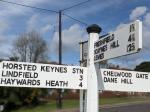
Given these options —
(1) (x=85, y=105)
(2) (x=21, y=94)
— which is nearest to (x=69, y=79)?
(1) (x=85, y=105)

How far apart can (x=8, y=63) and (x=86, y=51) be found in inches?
47.2

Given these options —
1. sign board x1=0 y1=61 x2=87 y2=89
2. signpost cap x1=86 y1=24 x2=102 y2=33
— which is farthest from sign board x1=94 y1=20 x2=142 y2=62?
sign board x1=0 y1=61 x2=87 y2=89

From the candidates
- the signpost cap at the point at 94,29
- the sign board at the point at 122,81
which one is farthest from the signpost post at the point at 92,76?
the sign board at the point at 122,81

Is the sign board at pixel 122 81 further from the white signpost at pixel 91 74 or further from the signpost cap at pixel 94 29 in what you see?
the signpost cap at pixel 94 29

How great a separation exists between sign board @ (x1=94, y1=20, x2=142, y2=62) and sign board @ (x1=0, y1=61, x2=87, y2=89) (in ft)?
1.22

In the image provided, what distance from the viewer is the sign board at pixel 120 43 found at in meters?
4.90

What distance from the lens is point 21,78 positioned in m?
5.47

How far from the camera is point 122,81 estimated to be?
6.07 metres

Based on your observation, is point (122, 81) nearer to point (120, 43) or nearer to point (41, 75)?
point (120, 43)

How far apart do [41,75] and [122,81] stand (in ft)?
4.01

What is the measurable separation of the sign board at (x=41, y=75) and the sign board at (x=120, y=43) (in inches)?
14.6

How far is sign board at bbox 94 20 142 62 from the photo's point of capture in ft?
16.1

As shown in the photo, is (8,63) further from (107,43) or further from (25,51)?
(25,51)

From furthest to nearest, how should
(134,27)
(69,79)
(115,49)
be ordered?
(69,79) < (115,49) < (134,27)
